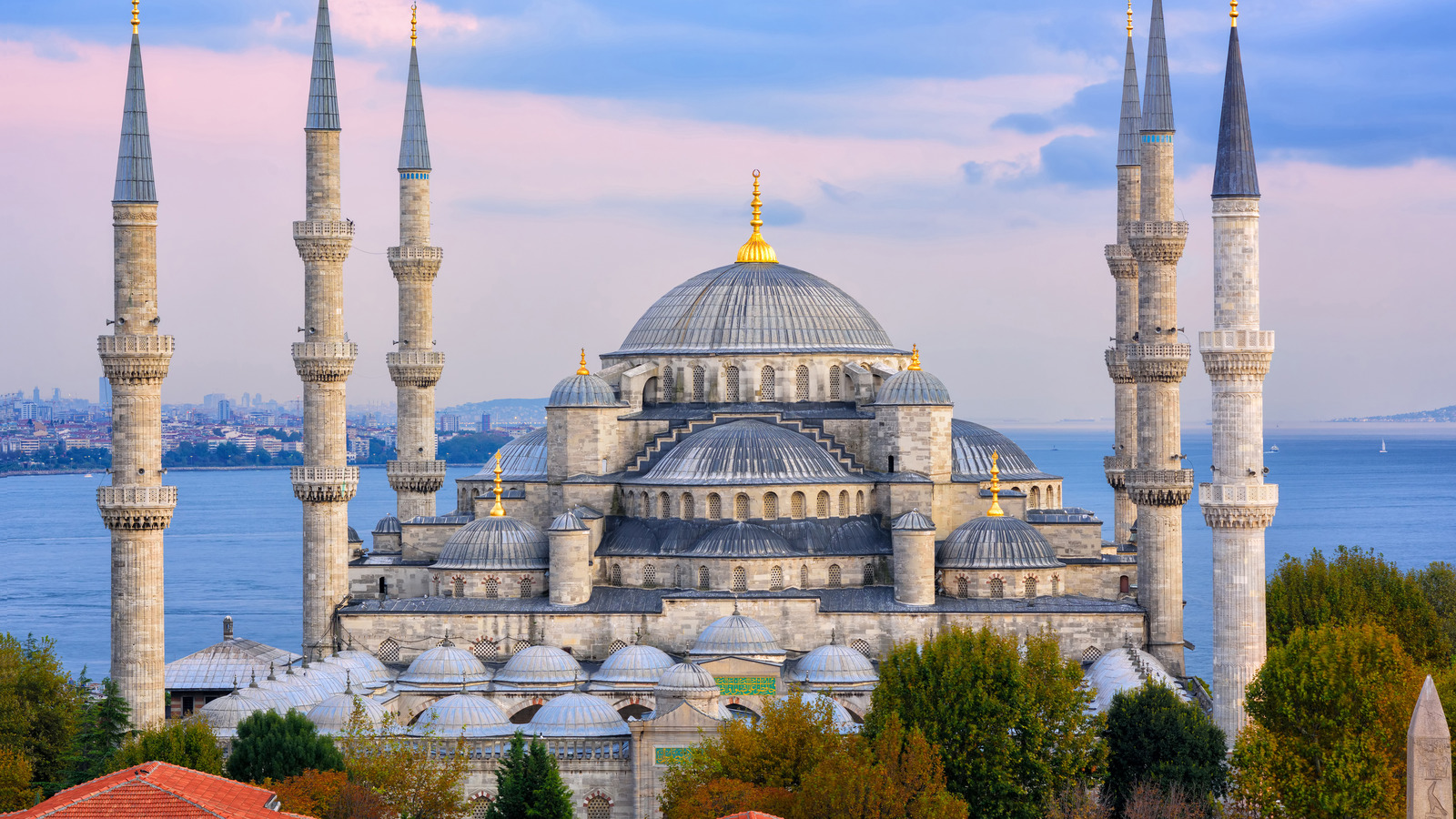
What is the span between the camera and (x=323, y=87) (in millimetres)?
39719

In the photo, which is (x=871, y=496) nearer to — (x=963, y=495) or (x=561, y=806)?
(x=963, y=495)

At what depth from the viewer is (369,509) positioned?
456ft

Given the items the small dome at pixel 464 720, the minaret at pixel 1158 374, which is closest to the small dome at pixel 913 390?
the minaret at pixel 1158 374

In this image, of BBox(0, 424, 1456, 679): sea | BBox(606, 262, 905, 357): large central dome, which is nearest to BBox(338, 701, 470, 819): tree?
BBox(606, 262, 905, 357): large central dome

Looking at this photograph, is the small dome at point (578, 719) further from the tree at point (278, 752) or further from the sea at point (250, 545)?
the sea at point (250, 545)

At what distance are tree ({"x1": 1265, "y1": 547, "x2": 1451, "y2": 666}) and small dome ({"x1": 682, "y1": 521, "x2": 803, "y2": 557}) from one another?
377 inches

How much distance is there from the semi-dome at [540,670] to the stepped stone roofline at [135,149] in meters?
10.7

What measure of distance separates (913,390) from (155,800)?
2136 cm

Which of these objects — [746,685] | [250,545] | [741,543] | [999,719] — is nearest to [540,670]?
[746,685]

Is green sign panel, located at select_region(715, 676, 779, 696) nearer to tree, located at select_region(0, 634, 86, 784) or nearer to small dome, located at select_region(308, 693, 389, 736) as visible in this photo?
A: small dome, located at select_region(308, 693, 389, 736)

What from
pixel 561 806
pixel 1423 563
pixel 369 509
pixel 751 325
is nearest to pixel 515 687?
pixel 561 806

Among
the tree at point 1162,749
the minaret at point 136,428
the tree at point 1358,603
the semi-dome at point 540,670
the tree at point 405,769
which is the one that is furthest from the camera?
the tree at point 1358,603

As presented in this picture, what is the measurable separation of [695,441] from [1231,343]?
12.6 metres

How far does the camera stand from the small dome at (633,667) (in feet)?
111
